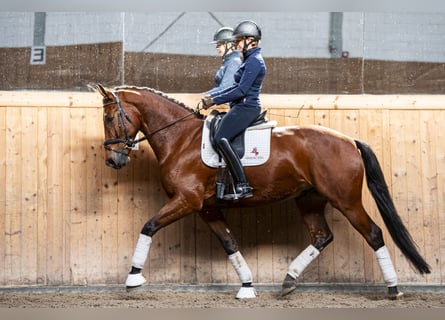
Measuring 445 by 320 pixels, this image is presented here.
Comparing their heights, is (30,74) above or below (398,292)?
above

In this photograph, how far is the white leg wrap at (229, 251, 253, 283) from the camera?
5.71 meters

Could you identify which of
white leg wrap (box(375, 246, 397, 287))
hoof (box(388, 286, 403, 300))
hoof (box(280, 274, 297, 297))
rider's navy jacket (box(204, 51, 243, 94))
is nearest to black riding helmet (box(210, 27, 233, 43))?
rider's navy jacket (box(204, 51, 243, 94))

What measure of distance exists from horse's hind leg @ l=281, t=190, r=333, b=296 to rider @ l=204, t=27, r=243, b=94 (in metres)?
1.32

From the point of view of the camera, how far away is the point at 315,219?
5.88 meters

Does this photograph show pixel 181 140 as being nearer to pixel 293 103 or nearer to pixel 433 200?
pixel 293 103

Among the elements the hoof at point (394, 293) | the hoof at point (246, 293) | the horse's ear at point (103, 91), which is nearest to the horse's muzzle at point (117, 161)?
the horse's ear at point (103, 91)

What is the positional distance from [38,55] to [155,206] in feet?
6.15

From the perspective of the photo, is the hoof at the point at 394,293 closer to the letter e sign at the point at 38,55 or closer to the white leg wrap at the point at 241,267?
the white leg wrap at the point at 241,267

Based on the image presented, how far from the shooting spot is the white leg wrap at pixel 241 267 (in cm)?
571

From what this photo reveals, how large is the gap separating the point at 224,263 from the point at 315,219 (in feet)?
3.30

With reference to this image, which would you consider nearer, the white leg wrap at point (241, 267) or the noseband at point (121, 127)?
the noseband at point (121, 127)

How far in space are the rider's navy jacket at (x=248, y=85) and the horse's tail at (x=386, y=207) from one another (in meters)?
1.04

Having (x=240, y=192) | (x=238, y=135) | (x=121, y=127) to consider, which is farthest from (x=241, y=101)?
(x=121, y=127)

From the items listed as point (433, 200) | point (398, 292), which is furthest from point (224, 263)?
point (433, 200)
